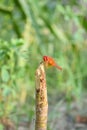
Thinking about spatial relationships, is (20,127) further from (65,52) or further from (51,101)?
(65,52)

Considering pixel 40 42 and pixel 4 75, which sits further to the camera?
pixel 40 42

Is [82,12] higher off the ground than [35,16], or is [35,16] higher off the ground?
[82,12]

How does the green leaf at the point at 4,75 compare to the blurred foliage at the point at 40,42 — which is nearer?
the green leaf at the point at 4,75

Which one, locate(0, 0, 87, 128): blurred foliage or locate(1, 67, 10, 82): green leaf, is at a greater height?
locate(0, 0, 87, 128): blurred foliage

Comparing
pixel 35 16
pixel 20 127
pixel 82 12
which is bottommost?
pixel 20 127

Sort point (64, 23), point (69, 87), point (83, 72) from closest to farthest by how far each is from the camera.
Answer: point (69, 87)
point (83, 72)
point (64, 23)

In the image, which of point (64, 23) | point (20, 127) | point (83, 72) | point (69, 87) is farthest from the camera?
point (64, 23)

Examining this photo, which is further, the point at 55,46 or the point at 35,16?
the point at 55,46

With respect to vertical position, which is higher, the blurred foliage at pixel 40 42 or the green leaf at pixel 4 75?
the blurred foliage at pixel 40 42

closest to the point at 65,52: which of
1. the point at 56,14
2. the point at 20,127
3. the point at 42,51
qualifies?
the point at 56,14

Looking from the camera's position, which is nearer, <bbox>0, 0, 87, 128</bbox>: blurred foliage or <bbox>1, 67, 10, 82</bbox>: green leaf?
<bbox>1, 67, 10, 82</bbox>: green leaf

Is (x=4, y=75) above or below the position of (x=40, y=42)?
below
